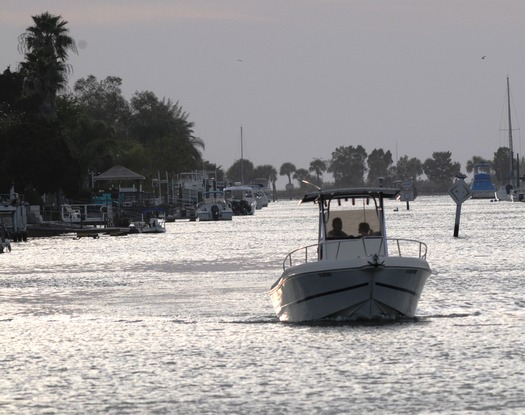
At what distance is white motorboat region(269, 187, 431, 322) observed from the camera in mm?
31344

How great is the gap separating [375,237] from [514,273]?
2176 cm

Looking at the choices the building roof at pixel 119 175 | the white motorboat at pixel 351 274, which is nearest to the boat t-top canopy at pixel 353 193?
the white motorboat at pixel 351 274

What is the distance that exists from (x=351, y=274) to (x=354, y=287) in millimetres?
544

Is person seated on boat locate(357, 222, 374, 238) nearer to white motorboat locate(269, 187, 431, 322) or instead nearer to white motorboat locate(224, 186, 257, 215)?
white motorboat locate(269, 187, 431, 322)

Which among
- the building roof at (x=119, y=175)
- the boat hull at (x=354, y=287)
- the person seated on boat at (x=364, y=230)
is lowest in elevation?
the boat hull at (x=354, y=287)

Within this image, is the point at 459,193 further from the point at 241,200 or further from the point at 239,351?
the point at 241,200

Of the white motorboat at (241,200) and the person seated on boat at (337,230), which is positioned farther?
the white motorboat at (241,200)

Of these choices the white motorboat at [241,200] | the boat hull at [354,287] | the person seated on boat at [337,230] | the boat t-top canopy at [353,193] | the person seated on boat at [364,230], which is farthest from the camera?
the white motorboat at [241,200]

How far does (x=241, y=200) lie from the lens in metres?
187

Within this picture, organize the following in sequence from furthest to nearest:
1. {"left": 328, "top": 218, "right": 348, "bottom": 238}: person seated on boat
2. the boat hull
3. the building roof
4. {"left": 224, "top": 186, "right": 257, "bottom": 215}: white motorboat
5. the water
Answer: {"left": 224, "top": 186, "right": 257, "bottom": 215}: white motorboat → the building roof → {"left": 328, "top": 218, "right": 348, "bottom": 238}: person seated on boat → the boat hull → the water

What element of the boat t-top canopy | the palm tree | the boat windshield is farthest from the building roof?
the boat windshield

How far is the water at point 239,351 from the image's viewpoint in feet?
80.1

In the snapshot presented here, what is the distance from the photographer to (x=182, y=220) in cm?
16375

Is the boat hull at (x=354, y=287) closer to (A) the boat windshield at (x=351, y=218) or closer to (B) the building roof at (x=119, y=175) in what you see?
(A) the boat windshield at (x=351, y=218)
